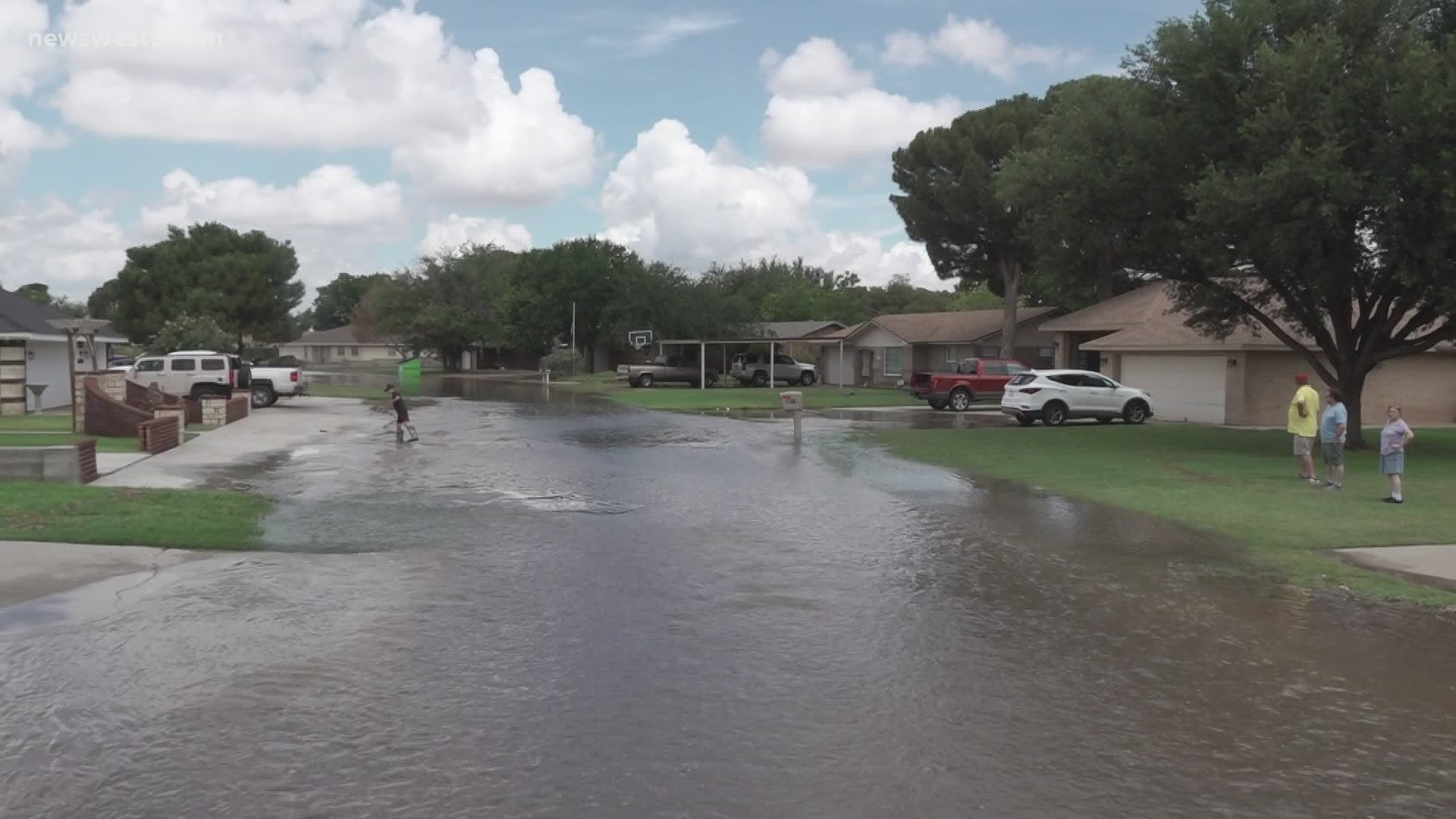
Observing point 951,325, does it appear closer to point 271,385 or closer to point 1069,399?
point 1069,399

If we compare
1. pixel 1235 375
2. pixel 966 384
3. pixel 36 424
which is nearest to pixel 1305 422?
pixel 1235 375

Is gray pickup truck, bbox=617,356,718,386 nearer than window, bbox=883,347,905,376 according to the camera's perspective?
No

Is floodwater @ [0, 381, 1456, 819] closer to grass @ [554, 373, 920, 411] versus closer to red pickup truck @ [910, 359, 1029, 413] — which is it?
red pickup truck @ [910, 359, 1029, 413]

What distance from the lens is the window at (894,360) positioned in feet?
176

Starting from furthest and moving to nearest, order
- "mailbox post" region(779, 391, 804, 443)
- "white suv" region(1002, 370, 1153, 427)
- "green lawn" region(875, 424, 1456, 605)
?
"white suv" region(1002, 370, 1153, 427) < "mailbox post" region(779, 391, 804, 443) < "green lawn" region(875, 424, 1456, 605)

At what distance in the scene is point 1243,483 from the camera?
17.0 meters

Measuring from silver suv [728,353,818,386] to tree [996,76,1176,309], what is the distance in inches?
1168

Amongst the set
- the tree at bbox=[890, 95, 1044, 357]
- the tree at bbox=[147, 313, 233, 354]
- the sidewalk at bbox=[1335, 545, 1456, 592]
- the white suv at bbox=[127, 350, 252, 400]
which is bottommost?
the sidewalk at bbox=[1335, 545, 1456, 592]

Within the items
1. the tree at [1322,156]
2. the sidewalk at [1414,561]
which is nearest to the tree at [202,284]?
the tree at [1322,156]

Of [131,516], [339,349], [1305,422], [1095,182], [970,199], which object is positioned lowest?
[131,516]

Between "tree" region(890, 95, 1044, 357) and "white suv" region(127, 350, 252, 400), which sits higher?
"tree" region(890, 95, 1044, 357)

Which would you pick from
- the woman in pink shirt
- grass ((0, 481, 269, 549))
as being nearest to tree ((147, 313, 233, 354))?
grass ((0, 481, 269, 549))

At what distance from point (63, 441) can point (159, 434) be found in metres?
1.73

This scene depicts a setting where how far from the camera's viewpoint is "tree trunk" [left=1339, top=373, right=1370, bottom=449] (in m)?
22.2
